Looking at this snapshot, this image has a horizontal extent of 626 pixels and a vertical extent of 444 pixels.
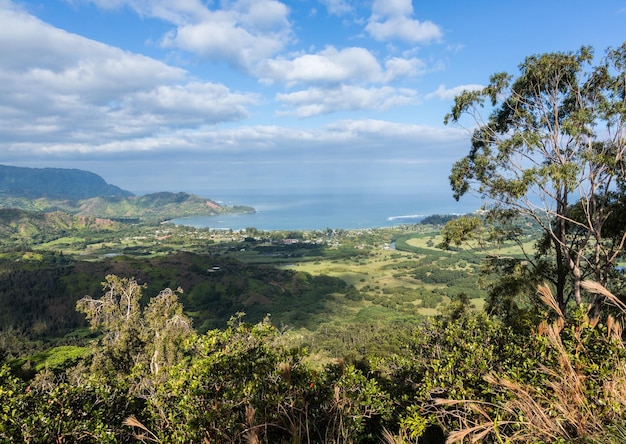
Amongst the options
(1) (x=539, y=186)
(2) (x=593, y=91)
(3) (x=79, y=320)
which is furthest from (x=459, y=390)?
(3) (x=79, y=320)

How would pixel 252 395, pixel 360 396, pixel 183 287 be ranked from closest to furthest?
pixel 252 395
pixel 360 396
pixel 183 287

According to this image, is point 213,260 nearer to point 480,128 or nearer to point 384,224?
point 480,128

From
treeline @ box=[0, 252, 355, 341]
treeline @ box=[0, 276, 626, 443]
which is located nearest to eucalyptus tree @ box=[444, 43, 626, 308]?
treeline @ box=[0, 276, 626, 443]

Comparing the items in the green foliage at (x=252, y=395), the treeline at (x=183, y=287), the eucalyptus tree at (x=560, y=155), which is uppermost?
the eucalyptus tree at (x=560, y=155)

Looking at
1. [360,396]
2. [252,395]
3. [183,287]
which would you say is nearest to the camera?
[252,395]

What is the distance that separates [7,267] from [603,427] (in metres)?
84.9

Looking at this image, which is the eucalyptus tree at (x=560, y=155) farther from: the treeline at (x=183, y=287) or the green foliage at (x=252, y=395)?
the treeline at (x=183, y=287)

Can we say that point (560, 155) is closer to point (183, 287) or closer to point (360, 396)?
point (360, 396)

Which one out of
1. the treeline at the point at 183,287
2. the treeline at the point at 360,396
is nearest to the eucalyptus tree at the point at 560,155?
the treeline at the point at 360,396

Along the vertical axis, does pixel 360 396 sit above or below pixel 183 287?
above

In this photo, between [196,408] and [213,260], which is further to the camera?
[213,260]

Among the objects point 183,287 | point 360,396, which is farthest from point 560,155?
point 183,287

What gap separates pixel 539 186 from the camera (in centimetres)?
862

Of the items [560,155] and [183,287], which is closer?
[560,155]
